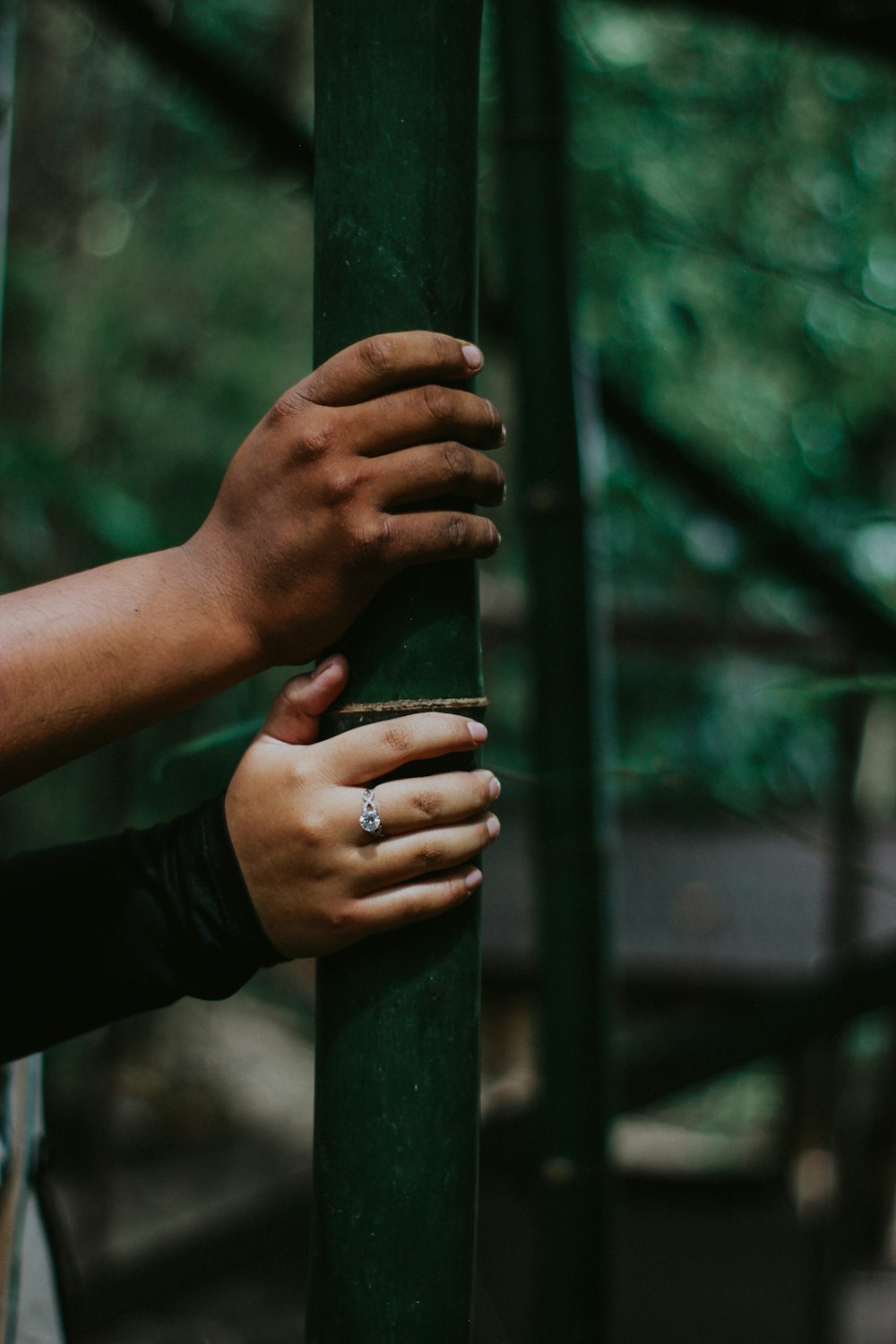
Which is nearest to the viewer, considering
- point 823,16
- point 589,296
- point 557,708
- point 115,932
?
point 115,932

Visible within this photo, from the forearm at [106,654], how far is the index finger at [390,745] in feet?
0.40

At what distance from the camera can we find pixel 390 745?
0.80 meters

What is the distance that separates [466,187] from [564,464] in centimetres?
97

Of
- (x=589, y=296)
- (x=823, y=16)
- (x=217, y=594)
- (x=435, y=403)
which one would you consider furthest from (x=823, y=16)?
(x=217, y=594)

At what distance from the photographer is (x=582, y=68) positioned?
2969mm

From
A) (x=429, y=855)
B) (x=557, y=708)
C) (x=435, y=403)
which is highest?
(x=435, y=403)

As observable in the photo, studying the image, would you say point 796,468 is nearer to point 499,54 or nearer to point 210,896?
point 499,54

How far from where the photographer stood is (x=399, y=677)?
0.82 metres

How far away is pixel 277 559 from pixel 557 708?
3.43ft

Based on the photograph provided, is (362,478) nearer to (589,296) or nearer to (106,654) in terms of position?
(106,654)

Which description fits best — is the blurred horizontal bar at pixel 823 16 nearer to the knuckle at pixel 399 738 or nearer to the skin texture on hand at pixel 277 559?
the skin texture on hand at pixel 277 559

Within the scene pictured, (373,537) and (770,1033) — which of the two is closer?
(373,537)

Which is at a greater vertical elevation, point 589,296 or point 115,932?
point 589,296

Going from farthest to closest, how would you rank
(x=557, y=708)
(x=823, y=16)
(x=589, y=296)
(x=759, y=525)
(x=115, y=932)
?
1. (x=589, y=296)
2. (x=759, y=525)
3. (x=823, y=16)
4. (x=557, y=708)
5. (x=115, y=932)
